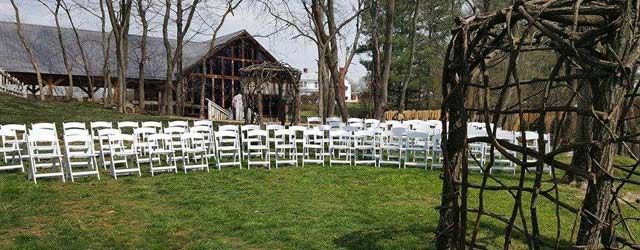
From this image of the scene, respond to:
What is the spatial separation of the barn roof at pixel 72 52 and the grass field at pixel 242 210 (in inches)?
976

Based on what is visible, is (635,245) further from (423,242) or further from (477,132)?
(477,132)

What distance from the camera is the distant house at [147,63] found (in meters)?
32.8

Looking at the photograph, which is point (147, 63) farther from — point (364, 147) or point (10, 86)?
point (364, 147)

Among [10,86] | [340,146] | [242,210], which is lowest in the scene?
[242,210]

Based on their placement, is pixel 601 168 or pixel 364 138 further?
pixel 364 138

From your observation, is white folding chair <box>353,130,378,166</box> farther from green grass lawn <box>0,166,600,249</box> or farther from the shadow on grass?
the shadow on grass

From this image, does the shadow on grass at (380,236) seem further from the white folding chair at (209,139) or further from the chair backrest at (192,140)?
the white folding chair at (209,139)

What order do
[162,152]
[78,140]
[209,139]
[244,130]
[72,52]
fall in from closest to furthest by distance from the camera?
1. [78,140]
2. [162,152]
3. [209,139]
4. [244,130]
5. [72,52]

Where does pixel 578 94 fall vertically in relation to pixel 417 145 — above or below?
above

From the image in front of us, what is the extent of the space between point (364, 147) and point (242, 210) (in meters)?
4.97

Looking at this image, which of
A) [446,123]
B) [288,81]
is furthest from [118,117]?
[446,123]

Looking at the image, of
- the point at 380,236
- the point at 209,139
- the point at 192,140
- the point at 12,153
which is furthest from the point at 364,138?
the point at 12,153

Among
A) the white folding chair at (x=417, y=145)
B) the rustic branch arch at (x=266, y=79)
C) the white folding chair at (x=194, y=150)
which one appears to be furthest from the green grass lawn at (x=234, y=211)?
the rustic branch arch at (x=266, y=79)

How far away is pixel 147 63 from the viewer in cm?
3494
